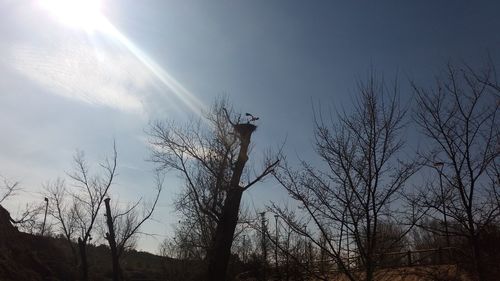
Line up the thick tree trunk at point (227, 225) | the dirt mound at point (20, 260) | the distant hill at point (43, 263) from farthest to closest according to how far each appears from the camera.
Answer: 1. the distant hill at point (43, 263)
2. the dirt mound at point (20, 260)
3. the thick tree trunk at point (227, 225)

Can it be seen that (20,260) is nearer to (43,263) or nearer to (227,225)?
(43,263)

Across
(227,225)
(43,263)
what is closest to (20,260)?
(43,263)

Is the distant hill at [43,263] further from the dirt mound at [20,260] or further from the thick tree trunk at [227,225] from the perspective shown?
the thick tree trunk at [227,225]

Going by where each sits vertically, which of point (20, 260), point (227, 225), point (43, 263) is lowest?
point (227, 225)

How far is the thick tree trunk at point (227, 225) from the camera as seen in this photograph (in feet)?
54.8

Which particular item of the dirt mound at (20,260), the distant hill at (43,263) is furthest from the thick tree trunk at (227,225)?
the dirt mound at (20,260)

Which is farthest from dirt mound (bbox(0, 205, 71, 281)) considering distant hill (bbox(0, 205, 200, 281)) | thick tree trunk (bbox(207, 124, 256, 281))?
thick tree trunk (bbox(207, 124, 256, 281))

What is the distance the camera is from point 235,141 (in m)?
19.5

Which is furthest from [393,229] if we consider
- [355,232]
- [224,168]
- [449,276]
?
[449,276]

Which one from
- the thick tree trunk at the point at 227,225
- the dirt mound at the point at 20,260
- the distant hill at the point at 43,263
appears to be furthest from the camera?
the distant hill at the point at 43,263

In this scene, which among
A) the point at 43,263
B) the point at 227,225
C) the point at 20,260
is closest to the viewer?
the point at 227,225

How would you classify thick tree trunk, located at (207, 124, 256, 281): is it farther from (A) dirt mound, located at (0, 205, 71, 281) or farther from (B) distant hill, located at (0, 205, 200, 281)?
(A) dirt mound, located at (0, 205, 71, 281)

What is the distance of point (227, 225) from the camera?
1711 cm

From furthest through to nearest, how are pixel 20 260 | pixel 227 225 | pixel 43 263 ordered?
1. pixel 43 263
2. pixel 20 260
3. pixel 227 225
